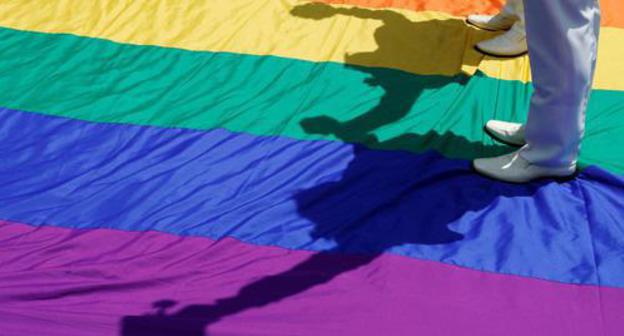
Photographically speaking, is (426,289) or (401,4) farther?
(401,4)

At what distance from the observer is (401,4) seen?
3230 millimetres

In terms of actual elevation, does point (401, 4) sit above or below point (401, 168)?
above

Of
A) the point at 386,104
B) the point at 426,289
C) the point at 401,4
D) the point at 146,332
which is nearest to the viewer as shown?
the point at 146,332

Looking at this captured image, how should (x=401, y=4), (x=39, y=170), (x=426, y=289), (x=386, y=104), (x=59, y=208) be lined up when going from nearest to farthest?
(x=426, y=289) < (x=59, y=208) < (x=39, y=170) < (x=386, y=104) < (x=401, y=4)

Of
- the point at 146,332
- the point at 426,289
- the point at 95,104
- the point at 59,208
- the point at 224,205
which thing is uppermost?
the point at 95,104

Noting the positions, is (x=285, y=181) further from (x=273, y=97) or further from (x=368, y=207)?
(x=273, y=97)

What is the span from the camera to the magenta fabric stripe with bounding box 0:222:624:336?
5.72 ft

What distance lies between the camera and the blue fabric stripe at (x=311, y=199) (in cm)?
200

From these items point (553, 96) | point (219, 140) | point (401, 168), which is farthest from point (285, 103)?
point (553, 96)

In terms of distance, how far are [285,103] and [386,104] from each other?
360mm

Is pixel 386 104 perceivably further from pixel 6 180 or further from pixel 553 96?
pixel 6 180

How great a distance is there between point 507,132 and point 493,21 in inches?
31.0

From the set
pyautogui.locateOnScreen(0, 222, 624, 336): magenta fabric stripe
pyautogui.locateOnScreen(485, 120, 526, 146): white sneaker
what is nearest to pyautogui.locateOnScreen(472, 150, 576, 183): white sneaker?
pyautogui.locateOnScreen(485, 120, 526, 146): white sneaker

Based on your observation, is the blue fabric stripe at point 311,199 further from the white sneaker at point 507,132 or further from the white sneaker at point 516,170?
the white sneaker at point 507,132
